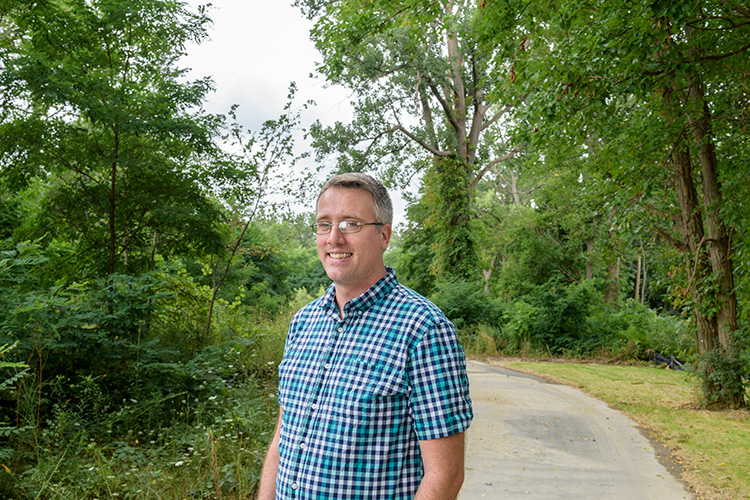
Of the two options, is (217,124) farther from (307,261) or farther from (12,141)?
(307,261)

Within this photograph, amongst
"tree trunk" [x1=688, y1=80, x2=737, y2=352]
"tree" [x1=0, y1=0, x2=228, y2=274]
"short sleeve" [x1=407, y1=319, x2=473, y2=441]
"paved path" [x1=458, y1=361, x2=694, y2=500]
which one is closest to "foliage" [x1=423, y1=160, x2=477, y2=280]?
"paved path" [x1=458, y1=361, x2=694, y2=500]

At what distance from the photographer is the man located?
5.61ft

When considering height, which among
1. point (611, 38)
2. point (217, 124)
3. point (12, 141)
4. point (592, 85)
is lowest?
point (12, 141)

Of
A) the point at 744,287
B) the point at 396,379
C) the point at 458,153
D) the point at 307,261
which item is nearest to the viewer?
the point at 396,379

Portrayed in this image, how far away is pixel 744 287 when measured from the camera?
29.0 feet

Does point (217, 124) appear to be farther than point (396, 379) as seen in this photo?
Yes

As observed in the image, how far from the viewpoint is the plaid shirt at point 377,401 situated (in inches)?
67.5

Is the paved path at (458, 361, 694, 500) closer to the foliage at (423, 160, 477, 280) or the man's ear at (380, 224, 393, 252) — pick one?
the man's ear at (380, 224, 393, 252)

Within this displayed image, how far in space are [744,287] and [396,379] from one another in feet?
29.4

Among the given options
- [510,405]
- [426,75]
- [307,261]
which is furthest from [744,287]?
[307,261]

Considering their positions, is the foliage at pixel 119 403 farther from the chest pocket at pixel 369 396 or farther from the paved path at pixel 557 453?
the chest pocket at pixel 369 396

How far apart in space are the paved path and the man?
387cm

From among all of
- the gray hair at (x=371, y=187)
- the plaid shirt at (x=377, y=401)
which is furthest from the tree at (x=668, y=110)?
the plaid shirt at (x=377, y=401)

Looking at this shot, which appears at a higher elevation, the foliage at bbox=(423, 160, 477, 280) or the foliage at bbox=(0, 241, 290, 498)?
the foliage at bbox=(423, 160, 477, 280)
